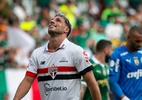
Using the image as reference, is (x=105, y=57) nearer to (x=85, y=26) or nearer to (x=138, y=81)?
(x=138, y=81)

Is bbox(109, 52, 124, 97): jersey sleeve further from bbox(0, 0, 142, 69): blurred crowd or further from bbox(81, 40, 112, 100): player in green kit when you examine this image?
bbox(0, 0, 142, 69): blurred crowd

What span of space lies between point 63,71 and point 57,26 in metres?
0.64

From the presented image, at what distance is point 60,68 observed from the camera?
841 centimetres

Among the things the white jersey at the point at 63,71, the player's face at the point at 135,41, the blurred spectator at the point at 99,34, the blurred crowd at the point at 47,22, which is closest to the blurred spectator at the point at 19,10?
the blurred crowd at the point at 47,22

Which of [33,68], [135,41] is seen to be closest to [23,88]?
[33,68]

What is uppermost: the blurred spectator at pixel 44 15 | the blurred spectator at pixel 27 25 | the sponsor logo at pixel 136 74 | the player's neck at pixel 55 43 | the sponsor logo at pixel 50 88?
the blurred spectator at pixel 44 15

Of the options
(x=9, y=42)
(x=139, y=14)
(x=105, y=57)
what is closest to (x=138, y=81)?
(x=105, y=57)

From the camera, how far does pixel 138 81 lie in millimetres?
10047

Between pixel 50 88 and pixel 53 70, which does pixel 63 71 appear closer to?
pixel 53 70

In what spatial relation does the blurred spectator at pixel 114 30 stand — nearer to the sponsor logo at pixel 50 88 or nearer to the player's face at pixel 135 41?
the player's face at pixel 135 41

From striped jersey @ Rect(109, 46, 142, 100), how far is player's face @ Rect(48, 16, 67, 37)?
1.81 metres

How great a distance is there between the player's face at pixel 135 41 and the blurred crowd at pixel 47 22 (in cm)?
591

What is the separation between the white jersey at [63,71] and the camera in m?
8.34

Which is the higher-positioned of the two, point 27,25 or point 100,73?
point 27,25
